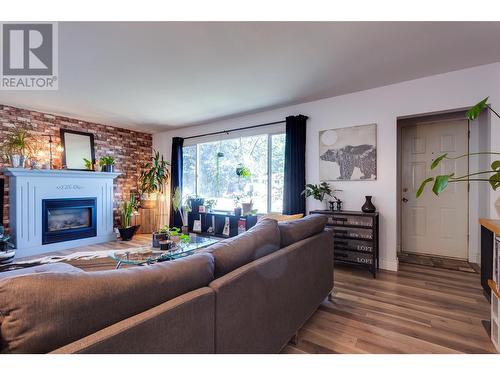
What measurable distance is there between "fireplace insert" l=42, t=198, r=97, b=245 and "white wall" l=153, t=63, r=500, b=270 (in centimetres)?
405

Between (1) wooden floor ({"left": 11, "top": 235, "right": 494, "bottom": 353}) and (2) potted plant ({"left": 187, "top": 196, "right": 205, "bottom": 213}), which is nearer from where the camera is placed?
(1) wooden floor ({"left": 11, "top": 235, "right": 494, "bottom": 353})

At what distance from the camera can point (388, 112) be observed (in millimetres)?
3244

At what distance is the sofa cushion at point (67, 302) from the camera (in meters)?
0.66

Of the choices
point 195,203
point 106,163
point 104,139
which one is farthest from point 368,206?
point 104,139

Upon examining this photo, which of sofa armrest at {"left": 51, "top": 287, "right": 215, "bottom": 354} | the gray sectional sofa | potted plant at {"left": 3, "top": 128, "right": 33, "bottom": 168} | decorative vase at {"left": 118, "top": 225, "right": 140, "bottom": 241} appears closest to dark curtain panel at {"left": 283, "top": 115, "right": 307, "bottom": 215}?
the gray sectional sofa

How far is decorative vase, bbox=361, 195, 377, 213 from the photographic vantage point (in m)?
3.22

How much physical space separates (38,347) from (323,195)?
11.3 feet

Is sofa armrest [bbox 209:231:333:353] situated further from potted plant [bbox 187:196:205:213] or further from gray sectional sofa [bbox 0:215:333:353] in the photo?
potted plant [bbox 187:196:205:213]

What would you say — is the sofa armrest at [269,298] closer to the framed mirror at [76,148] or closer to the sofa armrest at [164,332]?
the sofa armrest at [164,332]

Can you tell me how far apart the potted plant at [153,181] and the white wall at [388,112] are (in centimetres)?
309

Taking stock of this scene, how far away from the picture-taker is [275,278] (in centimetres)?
151

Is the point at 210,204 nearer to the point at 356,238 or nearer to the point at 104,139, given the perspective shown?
the point at 104,139

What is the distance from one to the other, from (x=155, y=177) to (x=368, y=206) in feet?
14.7

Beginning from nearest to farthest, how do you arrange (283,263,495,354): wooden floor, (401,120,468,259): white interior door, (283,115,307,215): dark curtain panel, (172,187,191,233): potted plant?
(283,263,495,354): wooden floor, (401,120,468,259): white interior door, (283,115,307,215): dark curtain panel, (172,187,191,233): potted plant
